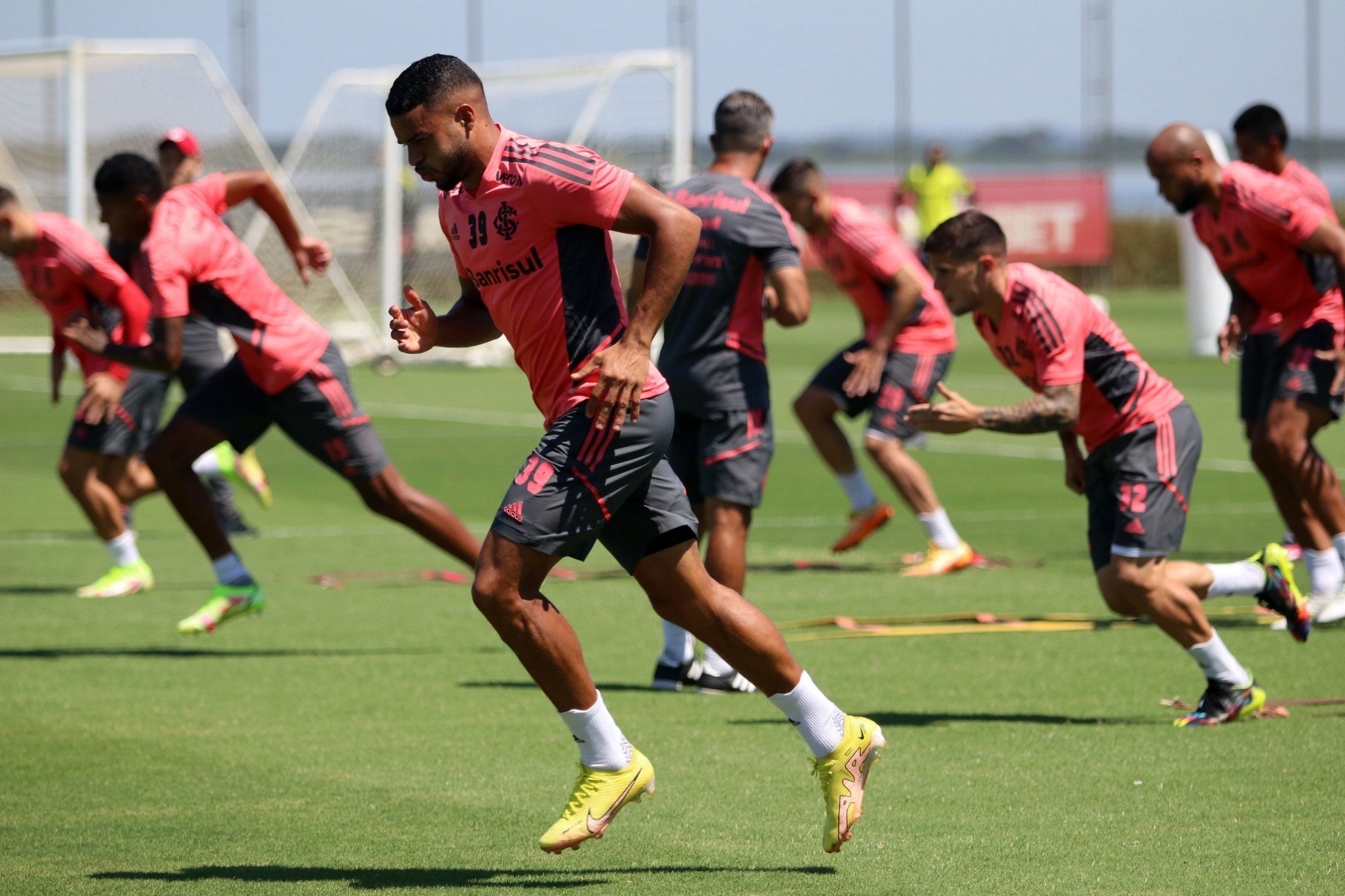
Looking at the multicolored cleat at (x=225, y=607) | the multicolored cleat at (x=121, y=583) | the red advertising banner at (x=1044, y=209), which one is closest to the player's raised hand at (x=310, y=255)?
the multicolored cleat at (x=225, y=607)

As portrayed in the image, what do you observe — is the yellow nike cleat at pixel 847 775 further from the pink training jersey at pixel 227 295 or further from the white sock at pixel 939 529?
the white sock at pixel 939 529

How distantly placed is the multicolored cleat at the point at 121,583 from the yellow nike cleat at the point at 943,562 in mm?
4348

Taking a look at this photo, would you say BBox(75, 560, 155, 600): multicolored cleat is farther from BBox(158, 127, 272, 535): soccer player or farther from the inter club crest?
the inter club crest

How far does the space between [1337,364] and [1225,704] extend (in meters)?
2.66

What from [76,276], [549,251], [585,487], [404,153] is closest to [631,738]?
[585,487]

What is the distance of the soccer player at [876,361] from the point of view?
33.6 feet

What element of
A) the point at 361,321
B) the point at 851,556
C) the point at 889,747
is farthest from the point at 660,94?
the point at 889,747

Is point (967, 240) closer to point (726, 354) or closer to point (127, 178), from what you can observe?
point (726, 354)

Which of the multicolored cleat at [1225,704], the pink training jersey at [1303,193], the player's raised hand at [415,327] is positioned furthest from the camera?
the pink training jersey at [1303,193]

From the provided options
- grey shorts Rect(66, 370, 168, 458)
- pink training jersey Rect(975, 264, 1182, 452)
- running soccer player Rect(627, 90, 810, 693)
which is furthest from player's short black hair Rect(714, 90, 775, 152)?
grey shorts Rect(66, 370, 168, 458)

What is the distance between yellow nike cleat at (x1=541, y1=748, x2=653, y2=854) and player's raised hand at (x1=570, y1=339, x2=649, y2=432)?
3.12 feet

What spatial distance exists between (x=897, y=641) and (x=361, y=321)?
2082cm

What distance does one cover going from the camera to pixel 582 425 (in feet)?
16.5

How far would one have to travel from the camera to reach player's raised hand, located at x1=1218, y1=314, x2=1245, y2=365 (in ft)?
28.9
